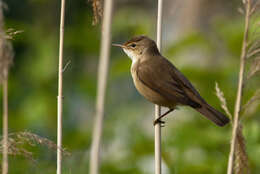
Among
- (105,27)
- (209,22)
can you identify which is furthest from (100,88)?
(209,22)

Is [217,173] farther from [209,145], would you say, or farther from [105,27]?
[105,27]

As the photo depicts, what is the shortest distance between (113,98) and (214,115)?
268 centimetres

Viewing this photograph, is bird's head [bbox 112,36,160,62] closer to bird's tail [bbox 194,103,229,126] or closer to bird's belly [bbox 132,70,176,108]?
bird's belly [bbox 132,70,176,108]

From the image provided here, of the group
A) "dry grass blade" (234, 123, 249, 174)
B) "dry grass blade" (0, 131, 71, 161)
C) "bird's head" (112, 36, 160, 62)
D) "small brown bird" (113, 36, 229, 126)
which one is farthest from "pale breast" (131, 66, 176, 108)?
"dry grass blade" (0, 131, 71, 161)

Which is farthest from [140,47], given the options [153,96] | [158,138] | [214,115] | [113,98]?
[113,98]

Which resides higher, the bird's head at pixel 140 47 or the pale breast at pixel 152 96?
the bird's head at pixel 140 47

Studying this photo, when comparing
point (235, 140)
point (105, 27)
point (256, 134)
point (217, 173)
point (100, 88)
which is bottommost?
point (217, 173)

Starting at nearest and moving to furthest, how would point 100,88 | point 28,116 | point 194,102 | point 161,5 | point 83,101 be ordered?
point 100,88 → point 161,5 → point 194,102 → point 28,116 → point 83,101

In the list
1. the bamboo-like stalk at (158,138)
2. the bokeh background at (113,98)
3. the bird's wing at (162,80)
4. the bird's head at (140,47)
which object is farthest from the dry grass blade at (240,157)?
the bird's head at (140,47)

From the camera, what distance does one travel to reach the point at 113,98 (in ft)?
19.9

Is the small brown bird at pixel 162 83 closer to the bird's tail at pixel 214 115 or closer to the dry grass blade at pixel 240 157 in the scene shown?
the bird's tail at pixel 214 115

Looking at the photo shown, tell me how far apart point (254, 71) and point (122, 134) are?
229 centimetres

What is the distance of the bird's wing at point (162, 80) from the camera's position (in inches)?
147

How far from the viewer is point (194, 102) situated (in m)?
3.68
